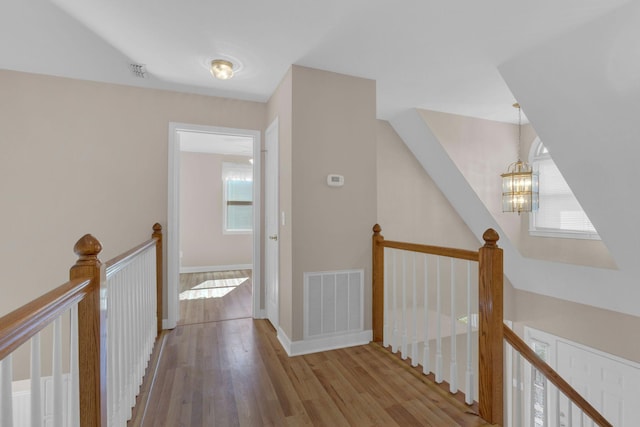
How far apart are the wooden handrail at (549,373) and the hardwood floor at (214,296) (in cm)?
277

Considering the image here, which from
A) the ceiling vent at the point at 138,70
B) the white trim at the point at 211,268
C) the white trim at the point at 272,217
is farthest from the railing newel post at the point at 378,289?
the white trim at the point at 211,268

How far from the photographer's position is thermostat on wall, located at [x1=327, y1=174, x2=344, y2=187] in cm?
283

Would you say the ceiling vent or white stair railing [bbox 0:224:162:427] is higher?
the ceiling vent

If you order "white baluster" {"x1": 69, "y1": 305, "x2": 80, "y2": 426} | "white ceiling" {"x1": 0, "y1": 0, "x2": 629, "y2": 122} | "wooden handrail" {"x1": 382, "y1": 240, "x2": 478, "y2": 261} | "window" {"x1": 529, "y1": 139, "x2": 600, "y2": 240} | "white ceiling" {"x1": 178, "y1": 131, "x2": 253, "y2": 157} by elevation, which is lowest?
"white baluster" {"x1": 69, "y1": 305, "x2": 80, "y2": 426}

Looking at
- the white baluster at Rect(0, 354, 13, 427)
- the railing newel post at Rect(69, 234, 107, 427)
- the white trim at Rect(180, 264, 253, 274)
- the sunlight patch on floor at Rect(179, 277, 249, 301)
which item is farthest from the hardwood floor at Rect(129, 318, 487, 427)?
the white trim at Rect(180, 264, 253, 274)

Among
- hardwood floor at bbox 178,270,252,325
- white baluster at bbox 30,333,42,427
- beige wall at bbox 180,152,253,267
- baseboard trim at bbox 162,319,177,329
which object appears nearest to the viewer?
white baluster at bbox 30,333,42,427

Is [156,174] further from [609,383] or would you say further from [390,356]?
[609,383]

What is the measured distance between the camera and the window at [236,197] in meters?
6.42

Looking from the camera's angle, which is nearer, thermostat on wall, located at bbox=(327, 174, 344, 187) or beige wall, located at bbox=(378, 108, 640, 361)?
thermostat on wall, located at bbox=(327, 174, 344, 187)

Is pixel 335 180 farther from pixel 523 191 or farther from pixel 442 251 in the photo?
pixel 523 191

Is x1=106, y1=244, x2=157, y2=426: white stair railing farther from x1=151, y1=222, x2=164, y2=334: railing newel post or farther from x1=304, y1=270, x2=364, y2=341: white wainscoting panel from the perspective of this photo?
x1=304, y1=270, x2=364, y2=341: white wainscoting panel

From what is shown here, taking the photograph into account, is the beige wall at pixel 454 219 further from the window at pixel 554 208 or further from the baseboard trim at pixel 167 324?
the baseboard trim at pixel 167 324

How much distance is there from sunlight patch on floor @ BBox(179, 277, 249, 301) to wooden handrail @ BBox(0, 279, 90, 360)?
3.58 meters

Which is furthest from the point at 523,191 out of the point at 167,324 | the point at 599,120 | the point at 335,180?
the point at 167,324
